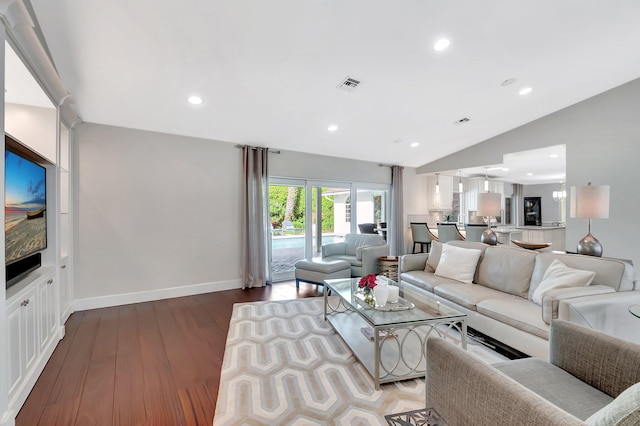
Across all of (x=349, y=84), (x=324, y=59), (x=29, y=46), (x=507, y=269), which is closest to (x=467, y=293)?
(x=507, y=269)

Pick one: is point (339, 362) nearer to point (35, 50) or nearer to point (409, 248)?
point (35, 50)

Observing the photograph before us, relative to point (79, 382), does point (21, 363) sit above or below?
above

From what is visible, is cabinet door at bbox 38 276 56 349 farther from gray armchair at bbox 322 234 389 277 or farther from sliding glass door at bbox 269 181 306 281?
gray armchair at bbox 322 234 389 277

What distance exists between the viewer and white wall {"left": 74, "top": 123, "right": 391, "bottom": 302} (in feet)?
11.9

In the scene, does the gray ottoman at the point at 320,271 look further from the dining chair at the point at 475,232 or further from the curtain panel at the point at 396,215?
the dining chair at the point at 475,232

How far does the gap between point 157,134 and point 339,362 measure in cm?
391

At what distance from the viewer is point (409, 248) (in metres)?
6.72

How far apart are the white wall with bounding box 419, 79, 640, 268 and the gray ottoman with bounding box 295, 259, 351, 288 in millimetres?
3623

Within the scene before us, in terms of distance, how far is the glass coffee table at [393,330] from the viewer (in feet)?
6.70

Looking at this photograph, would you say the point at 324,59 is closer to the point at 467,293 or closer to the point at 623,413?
the point at 467,293

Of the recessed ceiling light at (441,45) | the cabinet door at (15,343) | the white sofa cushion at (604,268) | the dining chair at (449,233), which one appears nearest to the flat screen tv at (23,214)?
the cabinet door at (15,343)

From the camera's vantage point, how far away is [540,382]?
1.31 metres

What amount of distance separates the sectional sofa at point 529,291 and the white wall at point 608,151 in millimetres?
2198

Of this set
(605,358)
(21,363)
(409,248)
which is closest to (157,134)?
(21,363)
